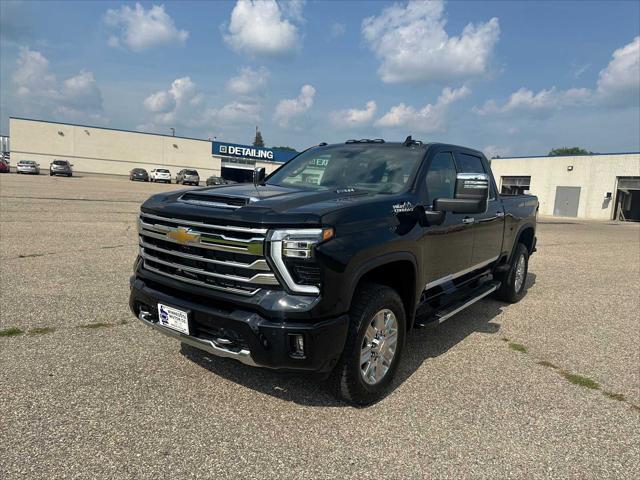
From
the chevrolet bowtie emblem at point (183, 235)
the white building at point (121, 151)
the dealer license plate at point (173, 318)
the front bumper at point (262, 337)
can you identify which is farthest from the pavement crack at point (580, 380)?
the white building at point (121, 151)

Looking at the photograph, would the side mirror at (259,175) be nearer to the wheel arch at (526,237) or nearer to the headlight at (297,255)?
the headlight at (297,255)

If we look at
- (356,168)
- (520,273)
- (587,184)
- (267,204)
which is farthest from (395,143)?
(587,184)

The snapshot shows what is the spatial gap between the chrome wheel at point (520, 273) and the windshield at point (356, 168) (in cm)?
301

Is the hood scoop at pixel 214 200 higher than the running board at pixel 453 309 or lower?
higher

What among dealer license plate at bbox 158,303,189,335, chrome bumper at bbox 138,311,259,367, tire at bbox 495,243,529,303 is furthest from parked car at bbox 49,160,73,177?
dealer license plate at bbox 158,303,189,335

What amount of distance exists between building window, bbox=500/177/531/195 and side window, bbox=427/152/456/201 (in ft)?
131

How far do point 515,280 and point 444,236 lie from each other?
111 inches

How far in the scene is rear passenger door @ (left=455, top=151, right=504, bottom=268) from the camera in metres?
4.80

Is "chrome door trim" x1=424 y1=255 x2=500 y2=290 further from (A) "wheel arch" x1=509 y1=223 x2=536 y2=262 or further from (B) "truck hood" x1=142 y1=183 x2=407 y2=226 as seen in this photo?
(B) "truck hood" x1=142 y1=183 x2=407 y2=226

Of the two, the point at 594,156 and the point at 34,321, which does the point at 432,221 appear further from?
the point at 594,156

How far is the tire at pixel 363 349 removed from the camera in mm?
3023

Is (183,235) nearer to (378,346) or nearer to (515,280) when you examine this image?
(378,346)

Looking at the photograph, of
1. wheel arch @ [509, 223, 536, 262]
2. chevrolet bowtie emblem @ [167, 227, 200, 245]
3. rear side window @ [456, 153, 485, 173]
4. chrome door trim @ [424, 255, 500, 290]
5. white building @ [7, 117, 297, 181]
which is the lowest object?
chrome door trim @ [424, 255, 500, 290]

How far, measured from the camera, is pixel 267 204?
117 inches
